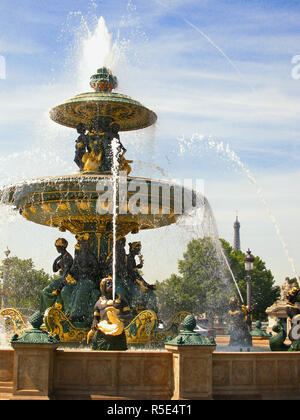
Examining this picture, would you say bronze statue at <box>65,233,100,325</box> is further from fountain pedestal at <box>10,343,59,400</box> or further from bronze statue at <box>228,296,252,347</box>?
fountain pedestal at <box>10,343,59,400</box>

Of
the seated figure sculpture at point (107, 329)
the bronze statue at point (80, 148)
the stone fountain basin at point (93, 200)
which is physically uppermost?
the bronze statue at point (80, 148)

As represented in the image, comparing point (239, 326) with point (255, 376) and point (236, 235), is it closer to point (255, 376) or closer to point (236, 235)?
point (255, 376)

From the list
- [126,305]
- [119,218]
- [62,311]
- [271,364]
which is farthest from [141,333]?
[271,364]

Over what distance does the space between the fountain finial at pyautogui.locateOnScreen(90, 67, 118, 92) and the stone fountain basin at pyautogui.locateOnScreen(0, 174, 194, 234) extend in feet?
12.1

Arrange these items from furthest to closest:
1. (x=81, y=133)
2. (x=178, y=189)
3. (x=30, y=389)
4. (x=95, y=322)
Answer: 1. (x=81, y=133)
2. (x=178, y=189)
3. (x=95, y=322)
4. (x=30, y=389)

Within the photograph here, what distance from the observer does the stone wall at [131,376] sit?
7.62 meters

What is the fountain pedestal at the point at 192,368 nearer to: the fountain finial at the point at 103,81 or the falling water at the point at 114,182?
the falling water at the point at 114,182

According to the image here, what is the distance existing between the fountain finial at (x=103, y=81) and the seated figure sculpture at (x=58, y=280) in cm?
426

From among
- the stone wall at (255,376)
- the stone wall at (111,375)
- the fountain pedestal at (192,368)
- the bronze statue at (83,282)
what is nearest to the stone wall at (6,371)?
the stone wall at (111,375)

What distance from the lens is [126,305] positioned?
12516 mm

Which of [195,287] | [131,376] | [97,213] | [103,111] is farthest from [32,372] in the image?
[195,287]

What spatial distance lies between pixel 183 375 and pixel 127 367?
2.40 feet

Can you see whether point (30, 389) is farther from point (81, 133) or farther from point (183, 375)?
point (81, 133)

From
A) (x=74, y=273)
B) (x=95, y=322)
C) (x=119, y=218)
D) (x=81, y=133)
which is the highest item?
(x=81, y=133)
